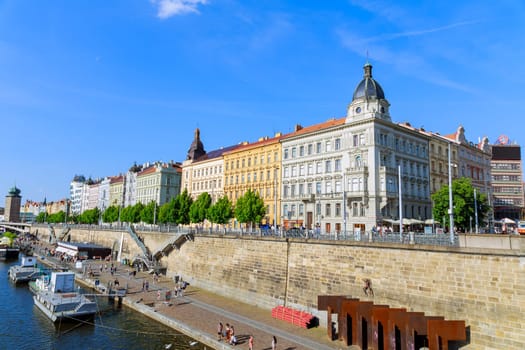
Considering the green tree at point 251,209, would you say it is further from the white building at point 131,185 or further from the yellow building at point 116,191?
the yellow building at point 116,191

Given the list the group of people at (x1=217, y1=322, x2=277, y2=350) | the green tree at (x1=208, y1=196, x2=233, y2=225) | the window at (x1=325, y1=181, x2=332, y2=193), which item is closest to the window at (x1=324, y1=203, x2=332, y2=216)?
the window at (x1=325, y1=181, x2=332, y2=193)

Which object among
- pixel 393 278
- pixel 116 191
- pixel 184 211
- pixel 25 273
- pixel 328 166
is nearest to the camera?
pixel 393 278

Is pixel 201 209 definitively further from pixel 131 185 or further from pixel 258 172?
pixel 131 185

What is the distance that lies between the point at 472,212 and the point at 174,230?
130ft

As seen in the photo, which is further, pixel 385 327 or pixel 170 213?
pixel 170 213

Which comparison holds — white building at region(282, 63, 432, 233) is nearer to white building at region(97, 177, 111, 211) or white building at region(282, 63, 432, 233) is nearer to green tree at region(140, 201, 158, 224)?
green tree at region(140, 201, 158, 224)

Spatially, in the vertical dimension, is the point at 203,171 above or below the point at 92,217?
above

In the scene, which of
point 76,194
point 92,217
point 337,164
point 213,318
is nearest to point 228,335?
point 213,318

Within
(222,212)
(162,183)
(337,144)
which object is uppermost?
(337,144)

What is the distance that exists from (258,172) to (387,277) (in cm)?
4158

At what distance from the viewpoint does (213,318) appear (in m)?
Answer: 30.4

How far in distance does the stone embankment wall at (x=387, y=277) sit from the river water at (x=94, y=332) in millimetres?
9440

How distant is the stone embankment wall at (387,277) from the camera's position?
19562mm

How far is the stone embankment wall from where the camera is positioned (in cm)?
→ 1956
